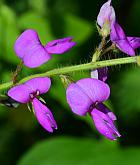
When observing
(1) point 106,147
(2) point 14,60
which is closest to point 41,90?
(2) point 14,60

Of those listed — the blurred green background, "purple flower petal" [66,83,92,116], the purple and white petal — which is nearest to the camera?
"purple flower petal" [66,83,92,116]

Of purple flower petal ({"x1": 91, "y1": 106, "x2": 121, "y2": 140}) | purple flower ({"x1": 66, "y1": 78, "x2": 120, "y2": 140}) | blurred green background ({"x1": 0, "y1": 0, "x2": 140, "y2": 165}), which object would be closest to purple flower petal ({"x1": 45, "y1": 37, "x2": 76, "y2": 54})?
purple flower ({"x1": 66, "y1": 78, "x2": 120, "y2": 140})

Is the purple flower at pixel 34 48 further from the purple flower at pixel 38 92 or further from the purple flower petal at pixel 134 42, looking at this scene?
the purple flower petal at pixel 134 42

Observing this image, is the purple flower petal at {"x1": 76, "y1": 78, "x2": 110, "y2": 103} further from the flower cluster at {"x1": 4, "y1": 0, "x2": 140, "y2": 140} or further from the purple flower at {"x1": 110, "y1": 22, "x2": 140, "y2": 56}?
the purple flower at {"x1": 110, "y1": 22, "x2": 140, "y2": 56}

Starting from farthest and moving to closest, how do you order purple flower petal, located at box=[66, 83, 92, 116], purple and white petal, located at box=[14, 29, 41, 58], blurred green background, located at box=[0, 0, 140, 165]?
1. blurred green background, located at box=[0, 0, 140, 165]
2. purple and white petal, located at box=[14, 29, 41, 58]
3. purple flower petal, located at box=[66, 83, 92, 116]

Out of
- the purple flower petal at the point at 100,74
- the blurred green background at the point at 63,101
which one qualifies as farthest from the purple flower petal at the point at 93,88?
the blurred green background at the point at 63,101

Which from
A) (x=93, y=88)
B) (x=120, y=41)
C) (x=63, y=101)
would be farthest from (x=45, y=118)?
(x=63, y=101)

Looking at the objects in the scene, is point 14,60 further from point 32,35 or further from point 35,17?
point 32,35

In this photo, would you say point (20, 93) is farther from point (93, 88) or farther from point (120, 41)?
point (120, 41)
